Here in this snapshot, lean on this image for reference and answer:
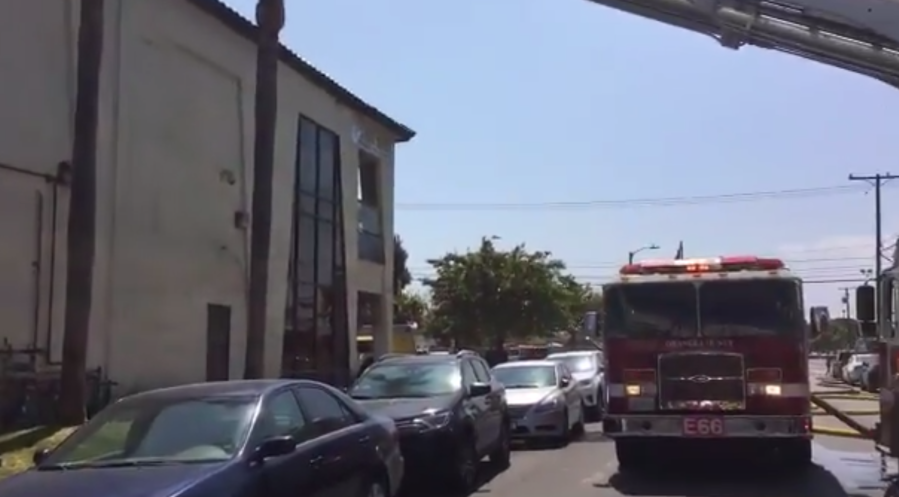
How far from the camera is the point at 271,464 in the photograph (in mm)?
7953

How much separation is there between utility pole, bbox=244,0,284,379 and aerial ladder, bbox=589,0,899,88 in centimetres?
653

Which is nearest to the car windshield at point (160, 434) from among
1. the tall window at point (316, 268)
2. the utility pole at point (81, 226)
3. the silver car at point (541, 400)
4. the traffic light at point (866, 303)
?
the traffic light at point (866, 303)

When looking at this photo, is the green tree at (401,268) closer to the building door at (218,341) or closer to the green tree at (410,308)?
the green tree at (410,308)

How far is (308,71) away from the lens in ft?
85.3

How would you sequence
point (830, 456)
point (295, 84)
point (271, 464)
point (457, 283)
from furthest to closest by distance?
1. point (457, 283)
2. point (295, 84)
3. point (830, 456)
4. point (271, 464)

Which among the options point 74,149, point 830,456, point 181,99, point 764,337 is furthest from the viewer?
point 181,99

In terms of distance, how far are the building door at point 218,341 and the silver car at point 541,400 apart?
541 cm

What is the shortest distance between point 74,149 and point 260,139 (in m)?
3.79

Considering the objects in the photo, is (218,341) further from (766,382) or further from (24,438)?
(766,382)

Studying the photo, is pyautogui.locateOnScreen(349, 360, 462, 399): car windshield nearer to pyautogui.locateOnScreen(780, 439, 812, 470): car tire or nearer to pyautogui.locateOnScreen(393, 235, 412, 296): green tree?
pyautogui.locateOnScreen(780, 439, 812, 470): car tire

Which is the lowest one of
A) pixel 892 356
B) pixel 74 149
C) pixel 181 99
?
pixel 892 356

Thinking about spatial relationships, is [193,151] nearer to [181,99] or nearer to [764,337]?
[181,99]

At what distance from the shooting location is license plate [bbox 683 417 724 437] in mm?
13664

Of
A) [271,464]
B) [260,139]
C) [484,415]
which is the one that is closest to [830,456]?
[484,415]
